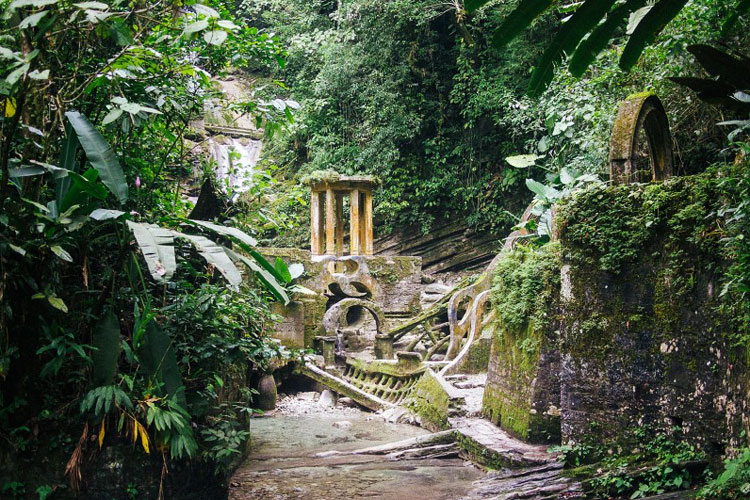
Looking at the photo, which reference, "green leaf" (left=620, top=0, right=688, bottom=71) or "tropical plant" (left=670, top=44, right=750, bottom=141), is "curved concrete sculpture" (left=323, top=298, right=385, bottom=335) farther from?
"green leaf" (left=620, top=0, right=688, bottom=71)

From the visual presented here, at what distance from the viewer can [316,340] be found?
16.4 m

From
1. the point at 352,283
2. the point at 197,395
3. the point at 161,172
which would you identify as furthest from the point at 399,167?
the point at 197,395

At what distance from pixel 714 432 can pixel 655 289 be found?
1315 mm

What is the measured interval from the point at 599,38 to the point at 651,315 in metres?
4.68

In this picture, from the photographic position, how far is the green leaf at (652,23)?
169 cm

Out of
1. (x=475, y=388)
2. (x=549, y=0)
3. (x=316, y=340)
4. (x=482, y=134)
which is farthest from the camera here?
(x=482, y=134)

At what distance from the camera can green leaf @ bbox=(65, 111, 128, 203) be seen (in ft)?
15.7

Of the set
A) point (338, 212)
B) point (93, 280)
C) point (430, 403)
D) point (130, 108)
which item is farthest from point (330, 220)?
point (130, 108)

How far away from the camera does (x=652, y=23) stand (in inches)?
68.2

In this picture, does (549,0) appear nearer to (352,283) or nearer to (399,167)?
(352,283)

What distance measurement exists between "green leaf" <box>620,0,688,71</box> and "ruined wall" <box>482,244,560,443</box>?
5334mm

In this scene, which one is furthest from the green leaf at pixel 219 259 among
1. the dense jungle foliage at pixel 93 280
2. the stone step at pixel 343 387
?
the stone step at pixel 343 387

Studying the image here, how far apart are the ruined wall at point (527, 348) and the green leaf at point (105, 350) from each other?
4388 millimetres

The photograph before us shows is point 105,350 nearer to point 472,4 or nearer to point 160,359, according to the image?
point 160,359
